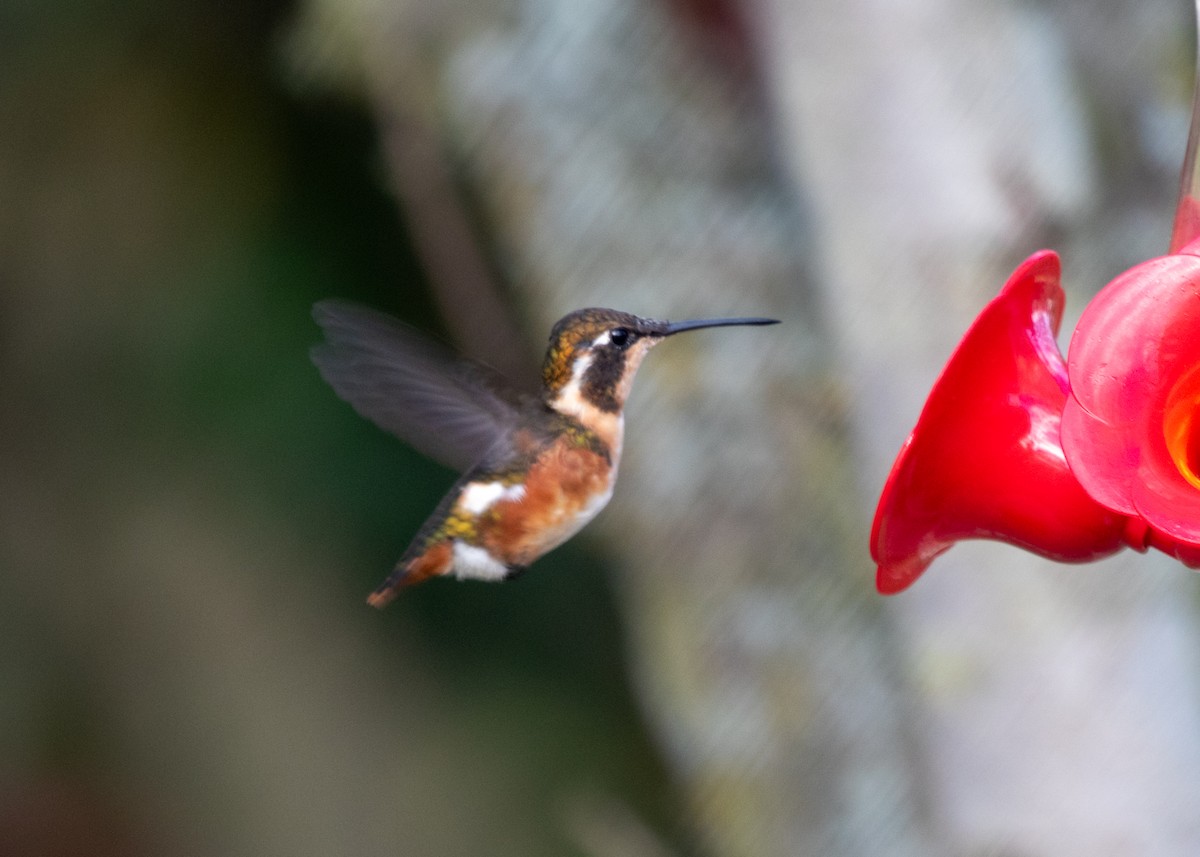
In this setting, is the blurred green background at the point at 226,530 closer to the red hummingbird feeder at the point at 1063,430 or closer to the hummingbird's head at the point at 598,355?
the hummingbird's head at the point at 598,355

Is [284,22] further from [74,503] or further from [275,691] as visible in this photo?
[275,691]

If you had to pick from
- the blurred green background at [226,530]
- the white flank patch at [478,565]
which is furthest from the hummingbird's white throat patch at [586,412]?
the blurred green background at [226,530]

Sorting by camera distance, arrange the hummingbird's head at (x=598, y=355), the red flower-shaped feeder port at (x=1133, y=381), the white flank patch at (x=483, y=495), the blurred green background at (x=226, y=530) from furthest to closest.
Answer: the blurred green background at (x=226, y=530)
the white flank patch at (x=483, y=495)
the hummingbird's head at (x=598, y=355)
the red flower-shaped feeder port at (x=1133, y=381)

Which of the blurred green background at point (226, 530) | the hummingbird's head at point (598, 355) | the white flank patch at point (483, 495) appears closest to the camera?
the hummingbird's head at point (598, 355)

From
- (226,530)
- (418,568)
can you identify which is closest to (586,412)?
(418,568)

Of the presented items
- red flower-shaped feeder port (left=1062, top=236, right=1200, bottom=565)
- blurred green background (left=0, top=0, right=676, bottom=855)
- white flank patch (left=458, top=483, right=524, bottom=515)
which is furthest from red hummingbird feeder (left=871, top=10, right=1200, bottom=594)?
blurred green background (left=0, top=0, right=676, bottom=855)

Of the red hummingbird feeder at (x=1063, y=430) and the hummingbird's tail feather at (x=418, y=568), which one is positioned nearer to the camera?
the red hummingbird feeder at (x=1063, y=430)

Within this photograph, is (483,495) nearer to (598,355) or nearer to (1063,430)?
(598,355)
